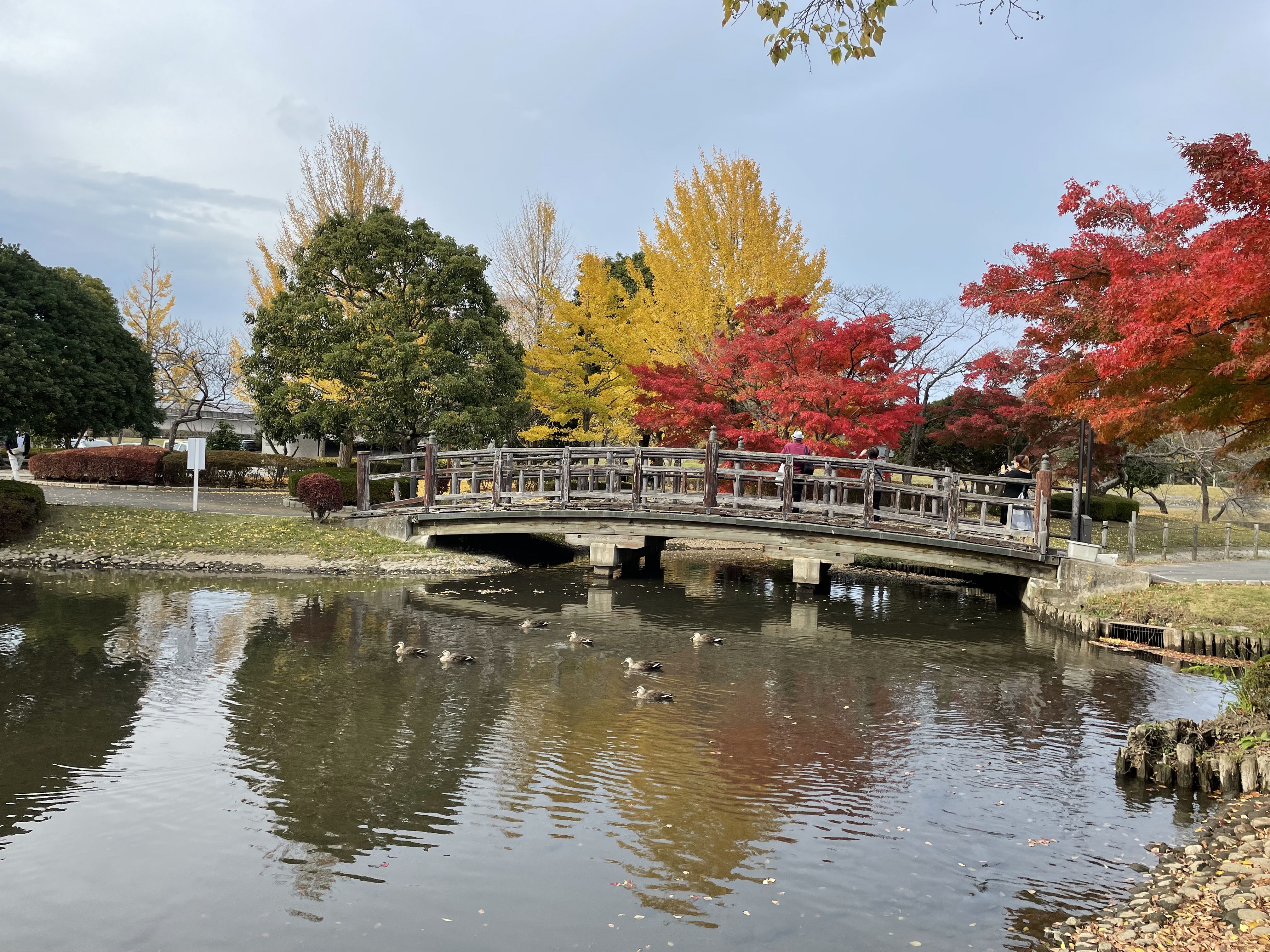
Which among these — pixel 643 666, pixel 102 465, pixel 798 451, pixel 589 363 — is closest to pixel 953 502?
pixel 798 451

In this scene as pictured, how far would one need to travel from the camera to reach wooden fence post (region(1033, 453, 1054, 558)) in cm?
1526

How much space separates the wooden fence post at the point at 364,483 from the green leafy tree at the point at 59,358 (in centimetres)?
713

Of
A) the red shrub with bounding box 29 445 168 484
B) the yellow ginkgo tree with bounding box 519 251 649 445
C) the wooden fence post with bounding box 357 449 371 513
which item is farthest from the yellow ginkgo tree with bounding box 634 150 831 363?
the red shrub with bounding box 29 445 168 484

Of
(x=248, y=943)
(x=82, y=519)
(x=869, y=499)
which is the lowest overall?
(x=248, y=943)

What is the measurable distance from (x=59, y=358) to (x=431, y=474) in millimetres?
9427

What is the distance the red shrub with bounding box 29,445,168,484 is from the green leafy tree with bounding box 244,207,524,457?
16.1 ft

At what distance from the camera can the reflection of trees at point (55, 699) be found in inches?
273

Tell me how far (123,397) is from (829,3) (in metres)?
23.4

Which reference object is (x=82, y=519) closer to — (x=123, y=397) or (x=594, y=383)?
(x=123, y=397)

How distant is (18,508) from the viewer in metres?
18.0

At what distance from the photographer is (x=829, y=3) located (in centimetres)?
659

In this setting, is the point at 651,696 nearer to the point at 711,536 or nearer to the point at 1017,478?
the point at 711,536

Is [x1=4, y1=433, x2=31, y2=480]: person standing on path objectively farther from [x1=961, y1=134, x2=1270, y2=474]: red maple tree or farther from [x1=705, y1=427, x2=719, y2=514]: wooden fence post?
[x1=961, y1=134, x2=1270, y2=474]: red maple tree

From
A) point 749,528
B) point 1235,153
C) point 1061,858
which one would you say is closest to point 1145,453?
point 749,528
